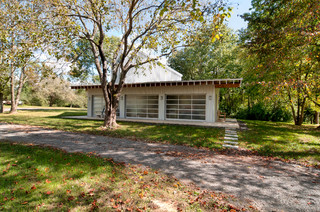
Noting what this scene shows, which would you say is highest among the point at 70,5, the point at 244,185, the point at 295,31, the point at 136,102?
the point at 70,5

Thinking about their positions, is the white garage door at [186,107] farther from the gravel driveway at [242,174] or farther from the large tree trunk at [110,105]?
the gravel driveway at [242,174]

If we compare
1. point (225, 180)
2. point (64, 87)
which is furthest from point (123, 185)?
point (64, 87)

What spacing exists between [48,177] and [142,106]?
39.6 ft

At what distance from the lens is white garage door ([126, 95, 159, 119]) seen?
14914 millimetres

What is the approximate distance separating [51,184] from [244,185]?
3567 mm

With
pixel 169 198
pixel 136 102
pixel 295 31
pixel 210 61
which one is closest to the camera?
pixel 169 198

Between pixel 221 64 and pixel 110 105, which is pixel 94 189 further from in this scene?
pixel 221 64

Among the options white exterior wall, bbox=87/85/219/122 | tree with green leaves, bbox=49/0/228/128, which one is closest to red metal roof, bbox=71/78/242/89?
white exterior wall, bbox=87/85/219/122

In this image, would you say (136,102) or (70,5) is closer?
(70,5)

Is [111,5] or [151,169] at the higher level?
[111,5]

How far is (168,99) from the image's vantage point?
47.2 ft

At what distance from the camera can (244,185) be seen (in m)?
3.41

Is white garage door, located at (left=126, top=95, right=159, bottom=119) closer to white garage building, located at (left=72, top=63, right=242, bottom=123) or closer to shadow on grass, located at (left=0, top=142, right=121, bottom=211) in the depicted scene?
white garage building, located at (left=72, top=63, right=242, bottom=123)

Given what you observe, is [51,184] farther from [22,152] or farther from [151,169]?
[22,152]
